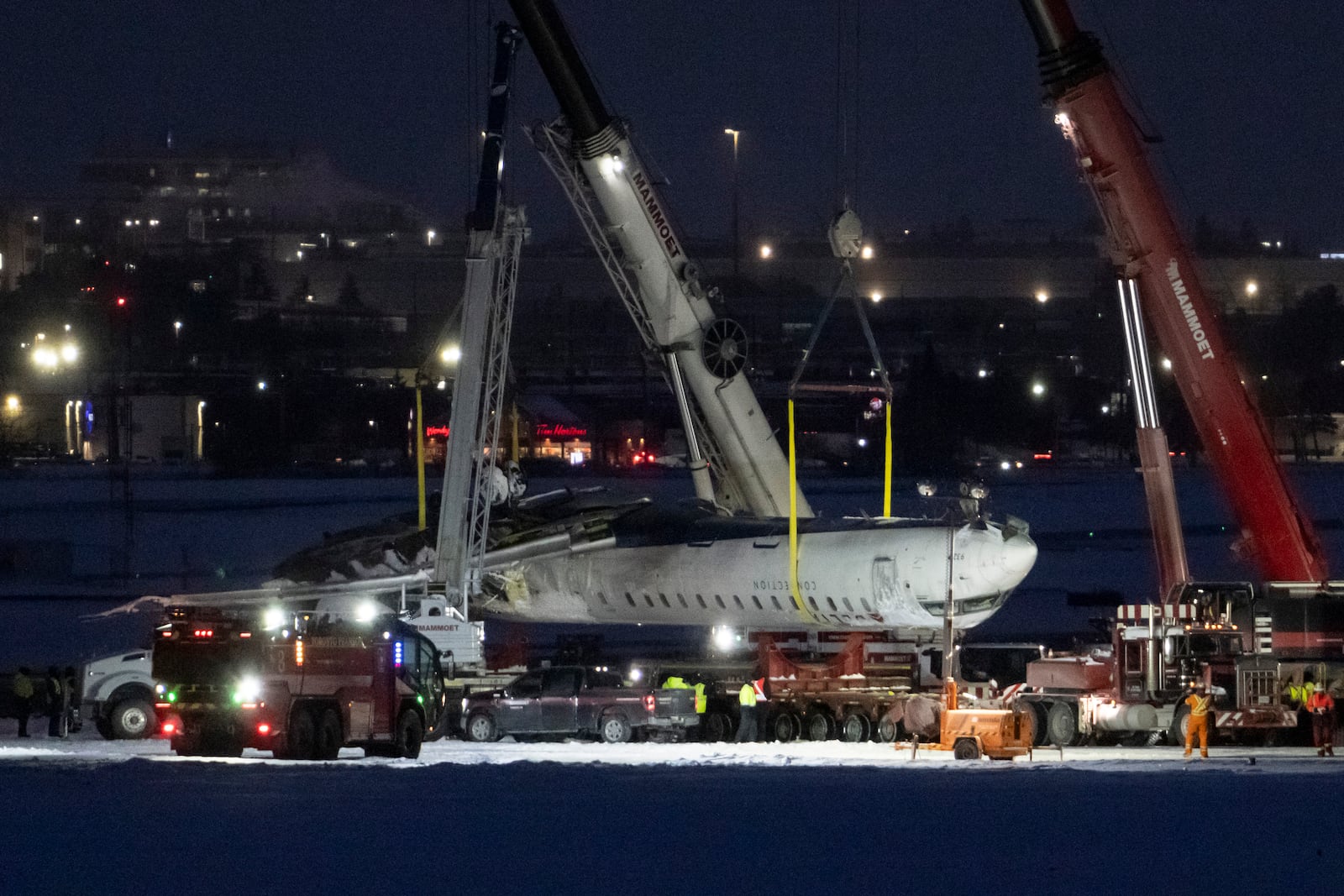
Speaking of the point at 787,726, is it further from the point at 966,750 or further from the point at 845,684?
the point at 966,750

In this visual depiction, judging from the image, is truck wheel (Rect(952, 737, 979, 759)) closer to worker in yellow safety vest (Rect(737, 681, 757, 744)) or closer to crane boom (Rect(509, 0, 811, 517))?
worker in yellow safety vest (Rect(737, 681, 757, 744))

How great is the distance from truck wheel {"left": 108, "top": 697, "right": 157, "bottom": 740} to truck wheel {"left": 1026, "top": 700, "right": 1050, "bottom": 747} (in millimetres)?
11395

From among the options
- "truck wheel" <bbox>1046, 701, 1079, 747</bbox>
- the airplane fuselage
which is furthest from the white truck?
"truck wheel" <bbox>1046, 701, 1079, 747</bbox>

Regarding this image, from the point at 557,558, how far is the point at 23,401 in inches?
2630

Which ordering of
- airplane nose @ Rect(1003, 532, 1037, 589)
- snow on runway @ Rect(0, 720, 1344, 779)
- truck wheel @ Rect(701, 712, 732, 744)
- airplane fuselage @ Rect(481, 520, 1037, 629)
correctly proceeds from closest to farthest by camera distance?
1. snow on runway @ Rect(0, 720, 1344, 779)
2. truck wheel @ Rect(701, 712, 732, 744)
3. airplane nose @ Rect(1003, 532, 1037, 589)
4. airplane fuselage @ Rect(481, 520, 1037, 629)

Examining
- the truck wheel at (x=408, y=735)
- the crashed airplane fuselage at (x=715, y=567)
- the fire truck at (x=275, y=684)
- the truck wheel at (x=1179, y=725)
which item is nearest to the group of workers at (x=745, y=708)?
the crashed airplane fuselage at (x=715, y=567)

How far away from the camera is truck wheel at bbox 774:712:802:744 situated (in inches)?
1125

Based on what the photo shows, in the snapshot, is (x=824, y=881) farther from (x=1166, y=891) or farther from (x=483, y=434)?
(x=483, y=434)

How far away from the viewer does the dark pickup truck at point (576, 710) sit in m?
27.4

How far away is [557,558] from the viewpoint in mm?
37844

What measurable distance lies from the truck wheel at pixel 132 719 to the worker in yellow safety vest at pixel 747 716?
778 centimetres

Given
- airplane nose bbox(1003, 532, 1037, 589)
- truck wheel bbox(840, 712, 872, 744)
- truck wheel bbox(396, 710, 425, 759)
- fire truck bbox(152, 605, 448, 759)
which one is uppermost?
airplane nose bbox(1003, 532, 1037, 589)

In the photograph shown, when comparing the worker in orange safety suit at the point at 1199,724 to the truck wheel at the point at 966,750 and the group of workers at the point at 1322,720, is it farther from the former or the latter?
the truck wheel at the point at 966,750

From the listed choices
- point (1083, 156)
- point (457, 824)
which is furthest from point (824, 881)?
point (1083, 156)
